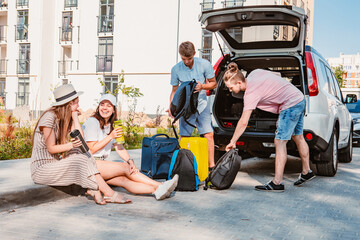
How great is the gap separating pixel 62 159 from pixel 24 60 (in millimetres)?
32459

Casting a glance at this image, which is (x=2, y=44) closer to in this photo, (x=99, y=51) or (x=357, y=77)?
(x=99, y=51)

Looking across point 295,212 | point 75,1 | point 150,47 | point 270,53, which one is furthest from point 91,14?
point 295,212

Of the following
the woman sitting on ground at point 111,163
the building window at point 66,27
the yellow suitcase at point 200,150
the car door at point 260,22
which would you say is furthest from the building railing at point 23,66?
the woman sitting on ground at point 111,163

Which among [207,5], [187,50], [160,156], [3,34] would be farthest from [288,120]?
[3,34]

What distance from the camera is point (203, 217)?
165 inches

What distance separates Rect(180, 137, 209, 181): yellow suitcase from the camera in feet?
18.5

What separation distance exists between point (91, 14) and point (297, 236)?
1257 inches

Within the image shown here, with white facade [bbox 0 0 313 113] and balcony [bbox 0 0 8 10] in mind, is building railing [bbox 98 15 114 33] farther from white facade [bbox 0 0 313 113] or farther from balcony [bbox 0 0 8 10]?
balcony [bbox 0 0 8 10]

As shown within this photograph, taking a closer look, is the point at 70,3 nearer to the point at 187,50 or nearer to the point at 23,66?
the point at 23,66

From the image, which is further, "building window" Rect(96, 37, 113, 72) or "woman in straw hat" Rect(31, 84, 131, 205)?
"building window" Rect(96, 37, 113, 72)

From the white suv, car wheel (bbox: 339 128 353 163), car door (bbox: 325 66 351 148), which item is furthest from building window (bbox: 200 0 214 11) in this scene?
the white suv

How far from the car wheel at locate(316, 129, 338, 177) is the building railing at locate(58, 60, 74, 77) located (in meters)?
29.7

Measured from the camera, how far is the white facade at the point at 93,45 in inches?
1182

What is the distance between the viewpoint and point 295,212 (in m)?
4.52
